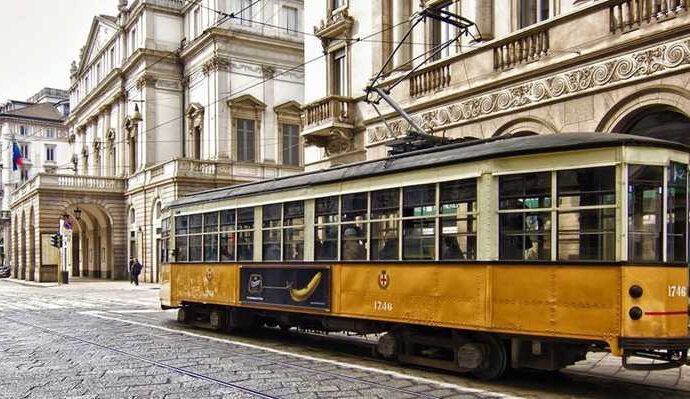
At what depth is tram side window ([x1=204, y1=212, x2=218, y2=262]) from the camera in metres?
14.0

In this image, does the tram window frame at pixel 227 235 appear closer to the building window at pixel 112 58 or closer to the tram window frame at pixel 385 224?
the tram window frame at pixel 385 224

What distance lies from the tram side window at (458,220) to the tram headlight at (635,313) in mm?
1879

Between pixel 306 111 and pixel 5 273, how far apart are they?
4577 centimetres

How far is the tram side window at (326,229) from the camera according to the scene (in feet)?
35.5

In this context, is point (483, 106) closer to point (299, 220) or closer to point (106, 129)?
point (299, 220)

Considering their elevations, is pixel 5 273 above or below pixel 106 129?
below

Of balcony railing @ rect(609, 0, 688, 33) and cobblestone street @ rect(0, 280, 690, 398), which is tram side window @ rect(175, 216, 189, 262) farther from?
balcony railing @ rect(609, 0, 688, 33)

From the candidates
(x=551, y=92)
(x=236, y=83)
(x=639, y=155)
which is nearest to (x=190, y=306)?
(x=551, y=92)

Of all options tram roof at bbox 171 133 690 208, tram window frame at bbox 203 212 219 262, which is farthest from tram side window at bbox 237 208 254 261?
tram window frame at bbox 203 212 219 262

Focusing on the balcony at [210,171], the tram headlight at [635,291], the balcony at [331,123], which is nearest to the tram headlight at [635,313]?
the tram headlight at [635,291]

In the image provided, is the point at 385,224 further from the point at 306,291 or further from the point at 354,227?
the point at 306,291

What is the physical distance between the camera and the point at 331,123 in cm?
2025

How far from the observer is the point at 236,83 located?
41.2 metres

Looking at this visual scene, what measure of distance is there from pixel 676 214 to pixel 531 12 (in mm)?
8534
